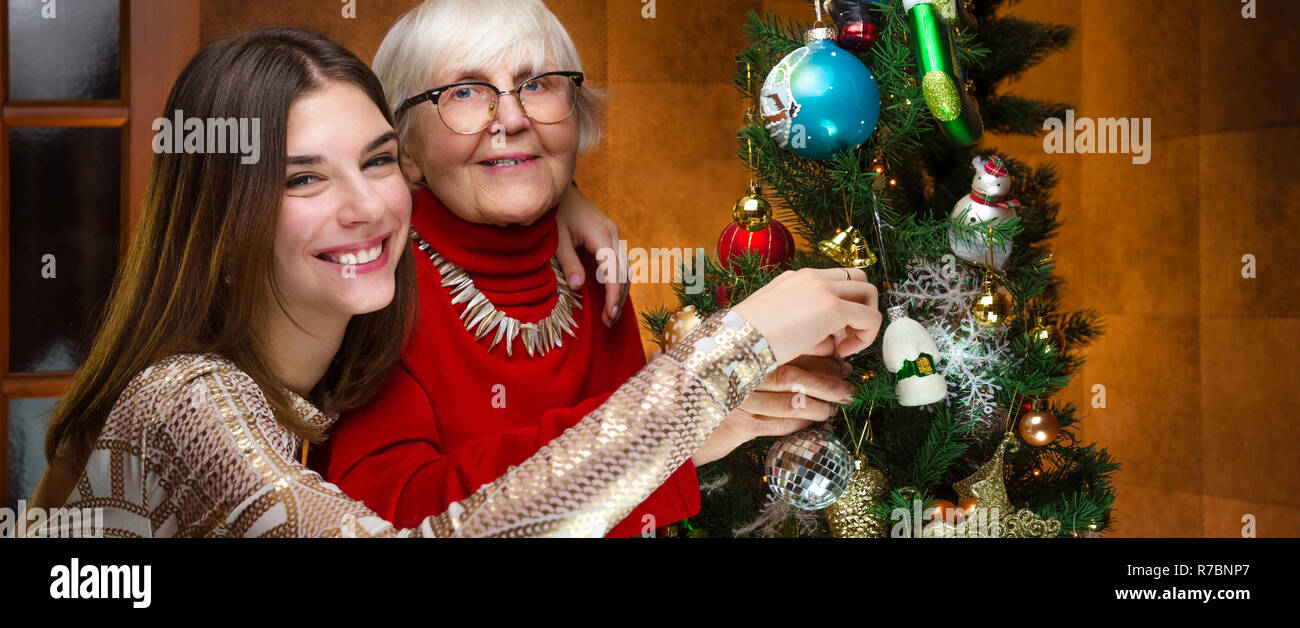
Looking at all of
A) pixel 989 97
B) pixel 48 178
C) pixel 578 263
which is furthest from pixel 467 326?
pixel 48 178

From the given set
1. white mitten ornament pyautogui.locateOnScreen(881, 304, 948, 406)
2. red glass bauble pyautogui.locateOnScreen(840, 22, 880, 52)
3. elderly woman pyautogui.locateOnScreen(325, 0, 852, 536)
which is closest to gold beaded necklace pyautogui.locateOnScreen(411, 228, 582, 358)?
elderly woman pyautogui.locateOnScreen(325, 0, 852, 536)

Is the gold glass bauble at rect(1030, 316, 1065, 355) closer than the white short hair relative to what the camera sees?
No

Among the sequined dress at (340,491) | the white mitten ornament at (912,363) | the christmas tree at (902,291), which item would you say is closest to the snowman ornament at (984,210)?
the christmas tree at (902,291)

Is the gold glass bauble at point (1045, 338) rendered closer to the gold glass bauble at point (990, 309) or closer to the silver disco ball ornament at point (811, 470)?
the gold glass bauble at point (990, 309)

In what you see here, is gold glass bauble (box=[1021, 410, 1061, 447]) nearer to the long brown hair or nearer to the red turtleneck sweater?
the red turtleneck sweater

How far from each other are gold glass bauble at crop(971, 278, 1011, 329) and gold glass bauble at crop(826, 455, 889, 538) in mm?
199

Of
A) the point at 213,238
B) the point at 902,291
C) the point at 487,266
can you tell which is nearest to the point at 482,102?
the point at 487,266

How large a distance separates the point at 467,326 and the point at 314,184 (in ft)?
0.77

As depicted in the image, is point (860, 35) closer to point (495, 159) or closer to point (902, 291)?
point (902, 291)

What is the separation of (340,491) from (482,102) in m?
0.42

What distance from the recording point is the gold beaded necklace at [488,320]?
3.49 feet

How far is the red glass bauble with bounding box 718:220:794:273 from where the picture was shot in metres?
1.23
